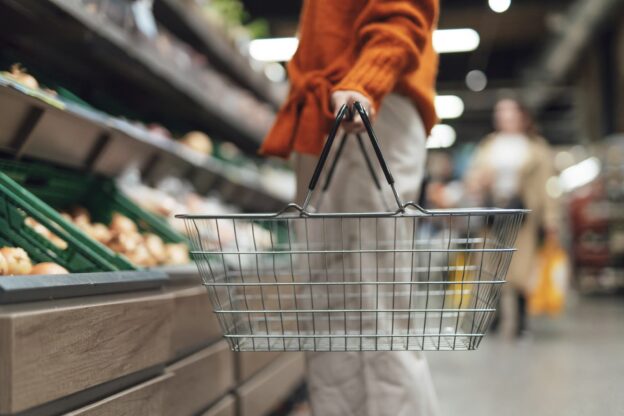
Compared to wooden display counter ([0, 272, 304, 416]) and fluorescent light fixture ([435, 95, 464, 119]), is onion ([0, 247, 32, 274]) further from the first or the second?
fluorescent light fixture ([435, 95, 464, 119])

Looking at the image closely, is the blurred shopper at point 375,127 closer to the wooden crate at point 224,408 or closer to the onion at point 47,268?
the wooden crate at point 224,408

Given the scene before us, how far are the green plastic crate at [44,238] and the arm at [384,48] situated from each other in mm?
695

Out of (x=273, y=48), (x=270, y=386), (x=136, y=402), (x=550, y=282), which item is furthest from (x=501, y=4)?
(x=273, y=48)

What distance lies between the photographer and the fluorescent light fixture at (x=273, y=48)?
1148cm

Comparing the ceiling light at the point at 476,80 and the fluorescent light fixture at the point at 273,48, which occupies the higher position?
the ceiling light at the point at 476,80

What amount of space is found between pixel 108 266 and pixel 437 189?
6.71m

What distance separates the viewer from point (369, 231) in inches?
79.4

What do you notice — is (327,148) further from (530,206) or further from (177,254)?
(530,206)

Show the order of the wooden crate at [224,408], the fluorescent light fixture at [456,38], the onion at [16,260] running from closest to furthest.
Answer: the onion at [16,260]
the wooden crate at [224,408]
the fluorescent light fixture at [456,38]

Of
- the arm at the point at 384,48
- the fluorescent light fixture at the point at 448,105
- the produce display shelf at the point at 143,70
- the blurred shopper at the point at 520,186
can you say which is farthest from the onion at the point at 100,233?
the fluorescent light fixture at the point at 448,105

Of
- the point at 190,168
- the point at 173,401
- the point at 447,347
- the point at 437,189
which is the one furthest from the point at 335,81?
the point at 437,189

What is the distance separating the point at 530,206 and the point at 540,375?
81.7 inches

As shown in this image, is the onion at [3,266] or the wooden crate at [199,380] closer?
the onion at [3,266]

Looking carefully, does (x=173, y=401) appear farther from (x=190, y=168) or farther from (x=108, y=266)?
(x=190, y=168)
